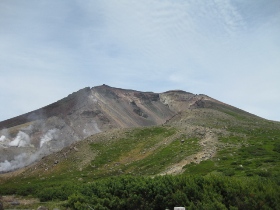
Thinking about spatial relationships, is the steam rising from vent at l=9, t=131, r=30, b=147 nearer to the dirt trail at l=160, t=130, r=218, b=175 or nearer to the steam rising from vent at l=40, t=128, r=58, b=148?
the steam rising from vent at l=40, t=128, r=58, b=148

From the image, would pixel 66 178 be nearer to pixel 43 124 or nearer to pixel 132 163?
pixel 132 163

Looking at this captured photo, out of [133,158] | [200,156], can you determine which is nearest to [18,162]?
[133,158]

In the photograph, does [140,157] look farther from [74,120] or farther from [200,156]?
[74,120]

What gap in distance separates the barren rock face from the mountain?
0.31 m

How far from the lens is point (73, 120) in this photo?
105062mm

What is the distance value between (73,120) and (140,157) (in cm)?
5043

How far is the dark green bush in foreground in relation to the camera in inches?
858

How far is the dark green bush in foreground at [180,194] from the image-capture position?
21781 millimetres

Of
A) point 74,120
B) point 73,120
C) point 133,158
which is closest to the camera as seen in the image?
point 133,158

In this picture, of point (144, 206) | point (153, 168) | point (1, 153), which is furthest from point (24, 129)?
point (144, 206)

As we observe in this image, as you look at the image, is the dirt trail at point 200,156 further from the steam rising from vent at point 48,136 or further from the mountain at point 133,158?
the steam rising from vent at point 48,136

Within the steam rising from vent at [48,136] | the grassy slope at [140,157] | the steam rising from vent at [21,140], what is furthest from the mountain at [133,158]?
the steam rising from vent at [48,136]

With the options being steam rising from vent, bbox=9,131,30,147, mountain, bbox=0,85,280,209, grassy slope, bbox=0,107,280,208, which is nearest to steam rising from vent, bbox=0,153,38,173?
mountain, bbox=0,85,280,209

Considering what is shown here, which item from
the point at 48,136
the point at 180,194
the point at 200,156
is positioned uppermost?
the point at 48,136
